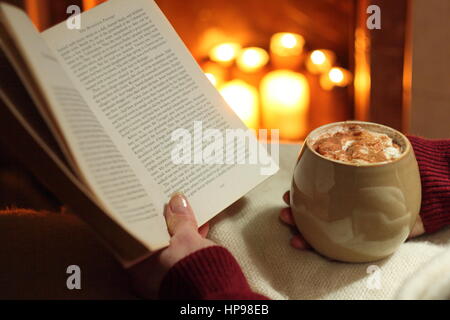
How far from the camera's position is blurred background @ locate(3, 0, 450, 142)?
1179 millimetres

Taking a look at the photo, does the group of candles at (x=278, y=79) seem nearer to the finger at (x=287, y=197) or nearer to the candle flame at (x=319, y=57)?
the candle flame at (x=319, y=57)

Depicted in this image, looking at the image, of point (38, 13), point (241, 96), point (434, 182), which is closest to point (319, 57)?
point (241, 96)

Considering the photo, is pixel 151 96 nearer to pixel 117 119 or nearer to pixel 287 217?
pixel 117 119

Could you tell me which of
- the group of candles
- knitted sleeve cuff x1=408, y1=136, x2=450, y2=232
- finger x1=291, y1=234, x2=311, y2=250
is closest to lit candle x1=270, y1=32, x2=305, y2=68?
the group of candles

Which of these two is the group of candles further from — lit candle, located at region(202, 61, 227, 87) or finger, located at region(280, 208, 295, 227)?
finger, located at region(280, 208, 295, 227)

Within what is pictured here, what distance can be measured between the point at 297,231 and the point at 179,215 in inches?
5.6

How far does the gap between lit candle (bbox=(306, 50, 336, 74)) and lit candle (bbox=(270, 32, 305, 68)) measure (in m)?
0.04

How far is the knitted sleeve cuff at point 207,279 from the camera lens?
0.48 m

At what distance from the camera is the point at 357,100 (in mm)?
1401

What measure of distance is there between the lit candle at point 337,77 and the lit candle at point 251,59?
0.17 m

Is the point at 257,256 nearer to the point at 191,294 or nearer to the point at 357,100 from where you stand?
the point at 191,294

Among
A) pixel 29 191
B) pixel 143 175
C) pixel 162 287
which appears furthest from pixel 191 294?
pixel 29 191

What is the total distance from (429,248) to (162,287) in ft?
0.96

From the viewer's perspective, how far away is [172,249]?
0.53 metres
